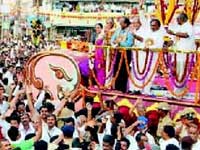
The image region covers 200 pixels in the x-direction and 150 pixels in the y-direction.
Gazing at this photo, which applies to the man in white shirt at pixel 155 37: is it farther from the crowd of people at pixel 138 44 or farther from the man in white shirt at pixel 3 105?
the man in white shirt at pixel 3 105

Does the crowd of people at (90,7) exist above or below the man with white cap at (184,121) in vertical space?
above

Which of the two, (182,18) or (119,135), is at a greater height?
(182,18)

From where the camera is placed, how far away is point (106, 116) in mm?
9391

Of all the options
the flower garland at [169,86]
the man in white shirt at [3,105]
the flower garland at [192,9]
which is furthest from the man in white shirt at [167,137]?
the flower garland at [192,9]

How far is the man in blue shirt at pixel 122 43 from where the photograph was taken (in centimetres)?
1122

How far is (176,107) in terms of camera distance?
1028cm

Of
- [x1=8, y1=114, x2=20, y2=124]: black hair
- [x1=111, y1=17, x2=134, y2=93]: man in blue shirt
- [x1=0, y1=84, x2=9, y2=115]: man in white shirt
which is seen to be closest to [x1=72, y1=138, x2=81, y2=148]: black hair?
[x1=8, y1=114, x2=20, y2=124]: black hair

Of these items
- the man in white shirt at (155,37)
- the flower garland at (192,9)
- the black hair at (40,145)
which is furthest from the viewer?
the flower garland at (192,9)

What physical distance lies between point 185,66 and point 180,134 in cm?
252

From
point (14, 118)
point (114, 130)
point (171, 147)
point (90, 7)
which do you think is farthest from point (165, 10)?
point (90, 7)

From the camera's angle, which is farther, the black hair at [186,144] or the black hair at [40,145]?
the black hair at [40,145]

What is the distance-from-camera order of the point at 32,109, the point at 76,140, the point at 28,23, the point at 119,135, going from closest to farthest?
1. the point at 76,140
2. the point at 119,135
3. the point at 32,109
4. the point at 28,23

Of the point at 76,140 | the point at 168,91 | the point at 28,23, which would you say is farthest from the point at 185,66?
the point at 28,23

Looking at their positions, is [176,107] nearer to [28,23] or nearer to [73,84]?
[73,84]
